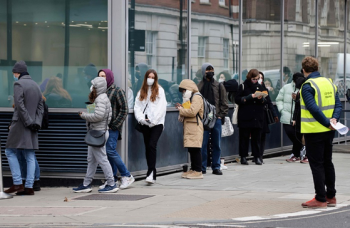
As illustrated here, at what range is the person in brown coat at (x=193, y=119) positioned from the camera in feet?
38.7

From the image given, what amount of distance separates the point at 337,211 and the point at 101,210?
2.82 meters

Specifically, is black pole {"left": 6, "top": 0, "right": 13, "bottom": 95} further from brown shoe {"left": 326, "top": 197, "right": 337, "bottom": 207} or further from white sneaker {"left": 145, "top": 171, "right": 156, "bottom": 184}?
brown shoe {"left": 326, "top": 197, "right": 337, "bottom": 207}

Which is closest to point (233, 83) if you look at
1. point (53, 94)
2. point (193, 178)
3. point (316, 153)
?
point (193, 178)

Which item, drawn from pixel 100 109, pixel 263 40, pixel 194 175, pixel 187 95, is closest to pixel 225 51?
pixel 263 40

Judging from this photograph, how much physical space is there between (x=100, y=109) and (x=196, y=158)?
2207 millimetres

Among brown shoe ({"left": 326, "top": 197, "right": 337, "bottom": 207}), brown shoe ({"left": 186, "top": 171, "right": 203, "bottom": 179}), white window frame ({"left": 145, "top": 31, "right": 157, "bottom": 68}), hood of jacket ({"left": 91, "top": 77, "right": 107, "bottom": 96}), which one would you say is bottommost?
brown shoe ({"left": 186, "top": 171, "right": 203, "bottom": 179})

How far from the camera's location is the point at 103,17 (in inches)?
464

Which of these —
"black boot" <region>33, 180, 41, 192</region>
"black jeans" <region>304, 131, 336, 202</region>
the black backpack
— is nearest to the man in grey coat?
the black backpack

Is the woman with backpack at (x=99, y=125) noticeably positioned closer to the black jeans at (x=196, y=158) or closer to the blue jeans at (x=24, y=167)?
the blue jeans at (x=24, y=167)

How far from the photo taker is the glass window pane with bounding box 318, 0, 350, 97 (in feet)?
65.5

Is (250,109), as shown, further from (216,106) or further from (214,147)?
(214,147)

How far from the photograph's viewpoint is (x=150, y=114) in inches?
446

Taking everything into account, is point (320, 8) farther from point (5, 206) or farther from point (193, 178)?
point (5, 206)

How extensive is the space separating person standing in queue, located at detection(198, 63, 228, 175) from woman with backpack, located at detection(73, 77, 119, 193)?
95.0 inches
